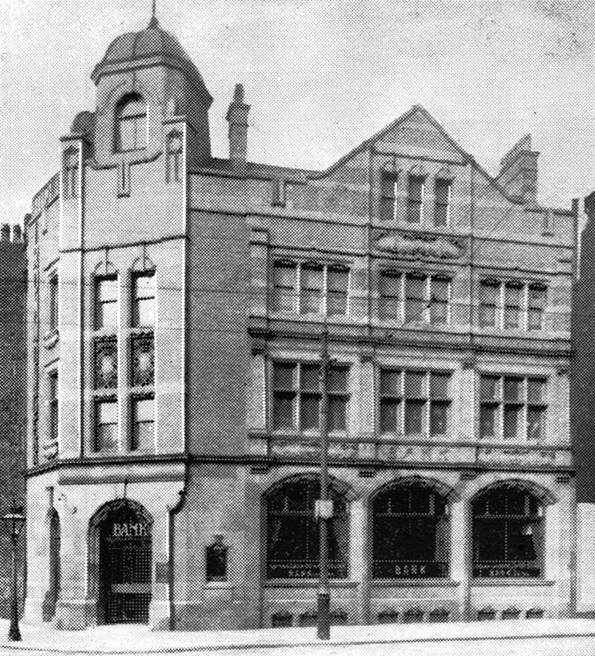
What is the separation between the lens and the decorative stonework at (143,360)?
3356cm

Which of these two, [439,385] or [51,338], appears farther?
[51,338]

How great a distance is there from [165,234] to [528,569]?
15.0 m

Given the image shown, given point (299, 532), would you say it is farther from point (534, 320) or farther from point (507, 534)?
point (534, 320)

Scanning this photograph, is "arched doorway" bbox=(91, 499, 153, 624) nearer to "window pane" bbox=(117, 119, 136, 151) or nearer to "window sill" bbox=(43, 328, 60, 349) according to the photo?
"window sill" bbox=(43, 328, 60, 349)

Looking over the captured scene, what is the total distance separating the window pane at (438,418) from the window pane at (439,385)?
0.25 m

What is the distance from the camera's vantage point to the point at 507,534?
3597 centimetres

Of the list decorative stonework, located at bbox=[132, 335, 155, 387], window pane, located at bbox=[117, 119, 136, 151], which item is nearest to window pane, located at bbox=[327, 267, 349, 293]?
decorative stonework, located at bbox=[132, 335, 155, 387]

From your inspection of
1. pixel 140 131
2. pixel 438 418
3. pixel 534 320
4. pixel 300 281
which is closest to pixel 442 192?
pixel 534 320

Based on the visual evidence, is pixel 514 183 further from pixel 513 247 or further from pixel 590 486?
pixel 590 486

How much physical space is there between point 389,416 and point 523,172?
31.6ft

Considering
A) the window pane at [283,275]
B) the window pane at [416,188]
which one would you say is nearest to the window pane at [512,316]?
the window pane at [416,188]

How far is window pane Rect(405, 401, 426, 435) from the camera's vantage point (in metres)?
35.5

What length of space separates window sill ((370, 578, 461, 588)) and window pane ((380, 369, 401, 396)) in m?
5.53

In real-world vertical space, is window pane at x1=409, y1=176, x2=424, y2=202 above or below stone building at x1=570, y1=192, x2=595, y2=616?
above
